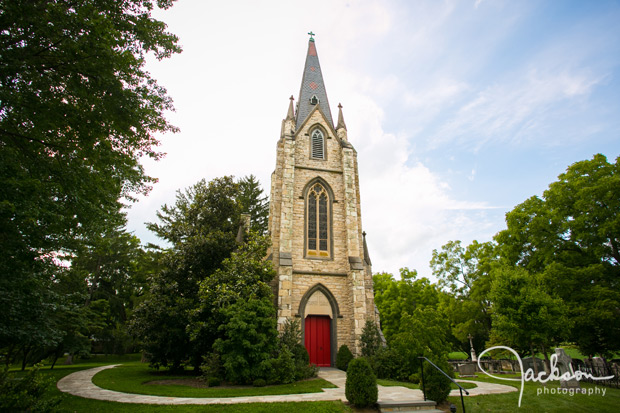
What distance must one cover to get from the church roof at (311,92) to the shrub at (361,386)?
646 inches

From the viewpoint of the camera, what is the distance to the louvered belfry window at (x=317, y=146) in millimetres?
20094

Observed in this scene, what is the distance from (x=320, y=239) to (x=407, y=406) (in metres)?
10.9

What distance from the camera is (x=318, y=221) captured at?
59.9 ft

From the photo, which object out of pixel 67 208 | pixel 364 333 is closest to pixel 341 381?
pixel 364 333

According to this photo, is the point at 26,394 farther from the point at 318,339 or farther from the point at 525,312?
the point at 525,312

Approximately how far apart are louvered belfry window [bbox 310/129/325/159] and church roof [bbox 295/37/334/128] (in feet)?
4.43

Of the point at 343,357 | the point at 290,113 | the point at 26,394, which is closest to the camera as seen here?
the point at 26,394

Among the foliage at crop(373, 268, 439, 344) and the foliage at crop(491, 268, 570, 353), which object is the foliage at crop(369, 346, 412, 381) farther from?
the foliage at crop(373, 268, 439, 344)

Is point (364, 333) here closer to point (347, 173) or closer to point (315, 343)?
point (315, 343)

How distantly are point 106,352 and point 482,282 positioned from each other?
30910 millimetres

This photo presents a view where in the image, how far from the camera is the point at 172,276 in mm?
15305

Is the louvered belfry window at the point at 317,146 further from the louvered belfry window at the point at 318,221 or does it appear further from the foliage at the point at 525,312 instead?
the foliage at the point at 525,312

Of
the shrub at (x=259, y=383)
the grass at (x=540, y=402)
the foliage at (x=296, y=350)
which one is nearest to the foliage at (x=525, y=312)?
the grass at (x=540, y=402)

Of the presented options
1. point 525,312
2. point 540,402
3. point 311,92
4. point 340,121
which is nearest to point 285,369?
point 540,402
